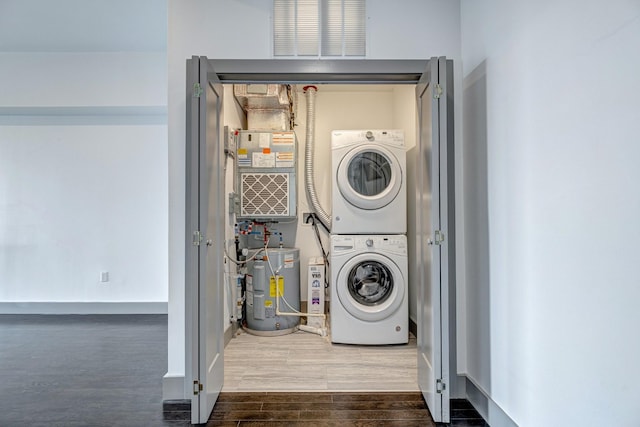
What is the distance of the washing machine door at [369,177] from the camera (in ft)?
9.75

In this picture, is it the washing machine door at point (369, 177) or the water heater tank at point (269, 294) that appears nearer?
the washing machine door at point (369, 177)

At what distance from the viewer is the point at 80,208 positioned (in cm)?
383

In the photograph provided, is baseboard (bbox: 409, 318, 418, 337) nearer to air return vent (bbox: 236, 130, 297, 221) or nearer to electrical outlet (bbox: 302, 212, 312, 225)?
electrical outlet (bbox: 302, 212, 312, 225)

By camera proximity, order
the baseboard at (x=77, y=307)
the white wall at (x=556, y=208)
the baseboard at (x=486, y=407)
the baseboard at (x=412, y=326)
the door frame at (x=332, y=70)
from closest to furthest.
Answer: the white wall at (x=556, y=208) → the baseboard at (x=486, y=407) → the door frame at (x=332, y=70) → the baseboard at (x=412, y=326) → the baseboard at (x=77, y=307)

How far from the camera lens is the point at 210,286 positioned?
1.90 meters

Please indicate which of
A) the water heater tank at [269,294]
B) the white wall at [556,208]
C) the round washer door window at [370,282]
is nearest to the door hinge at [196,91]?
the white wall at [556,208]

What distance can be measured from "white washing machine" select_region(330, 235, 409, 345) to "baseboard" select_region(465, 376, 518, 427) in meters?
0.89

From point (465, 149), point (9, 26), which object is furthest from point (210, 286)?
point (9, 26)

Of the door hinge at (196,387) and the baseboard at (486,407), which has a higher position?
the door hinge at (196,387)

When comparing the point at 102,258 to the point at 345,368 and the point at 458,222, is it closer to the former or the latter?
the point at 345,368

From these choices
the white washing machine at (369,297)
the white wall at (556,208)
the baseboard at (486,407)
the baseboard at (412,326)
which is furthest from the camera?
the baseboard at (412,326)

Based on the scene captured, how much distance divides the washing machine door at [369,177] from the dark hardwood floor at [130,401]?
1.59 meters

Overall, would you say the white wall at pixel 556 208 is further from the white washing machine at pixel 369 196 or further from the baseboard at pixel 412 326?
the baseboard at pixel 412 326

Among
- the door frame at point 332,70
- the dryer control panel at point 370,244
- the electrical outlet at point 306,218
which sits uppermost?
the door frame at point 332,70
